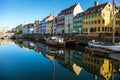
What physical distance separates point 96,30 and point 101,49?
91.8 feet

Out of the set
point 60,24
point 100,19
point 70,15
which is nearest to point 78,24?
point 70,15

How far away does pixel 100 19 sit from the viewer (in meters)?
55.6

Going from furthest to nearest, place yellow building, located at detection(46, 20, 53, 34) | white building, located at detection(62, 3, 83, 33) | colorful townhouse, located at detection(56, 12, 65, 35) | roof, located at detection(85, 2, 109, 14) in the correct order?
yellow building, located at detection(46, 20, 53, 34) < colorful townhouse, located at detection(56, 12, 65, 35) < white building, located at detection(62, 3, 83, 33) < roof, located at detection(85, 2, 109, 14)

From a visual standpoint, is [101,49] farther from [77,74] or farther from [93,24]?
[93,24]

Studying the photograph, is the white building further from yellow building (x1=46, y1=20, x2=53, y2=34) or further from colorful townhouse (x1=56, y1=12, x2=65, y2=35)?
A: yellow building (x1=46, y1=20, x2=53, y2=34)

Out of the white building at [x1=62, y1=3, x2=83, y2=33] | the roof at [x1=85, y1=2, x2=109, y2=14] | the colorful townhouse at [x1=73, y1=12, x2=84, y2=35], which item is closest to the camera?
the roof at [x1=85, y1=2, x2=109, y2=14]

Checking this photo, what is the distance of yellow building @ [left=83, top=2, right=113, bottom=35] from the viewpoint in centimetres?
5463

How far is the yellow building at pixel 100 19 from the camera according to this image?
54.6m

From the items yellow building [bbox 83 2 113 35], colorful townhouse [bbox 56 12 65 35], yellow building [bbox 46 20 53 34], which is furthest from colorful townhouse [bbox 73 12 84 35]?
yellow building [bbox 46 20 53 34]

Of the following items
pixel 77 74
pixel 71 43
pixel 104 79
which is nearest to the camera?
pixel 104 79

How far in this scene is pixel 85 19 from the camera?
63875mm

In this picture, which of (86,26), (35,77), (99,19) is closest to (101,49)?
(35,77)

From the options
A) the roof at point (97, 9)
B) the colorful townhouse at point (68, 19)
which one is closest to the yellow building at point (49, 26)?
the colorful townhouse at point (68, 19)

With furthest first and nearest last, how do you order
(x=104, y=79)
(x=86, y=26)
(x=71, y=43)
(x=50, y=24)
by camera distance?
(x=50, y=24) → (x=86, y=26) → (x=71, y=43) → (x=104, y=79)
